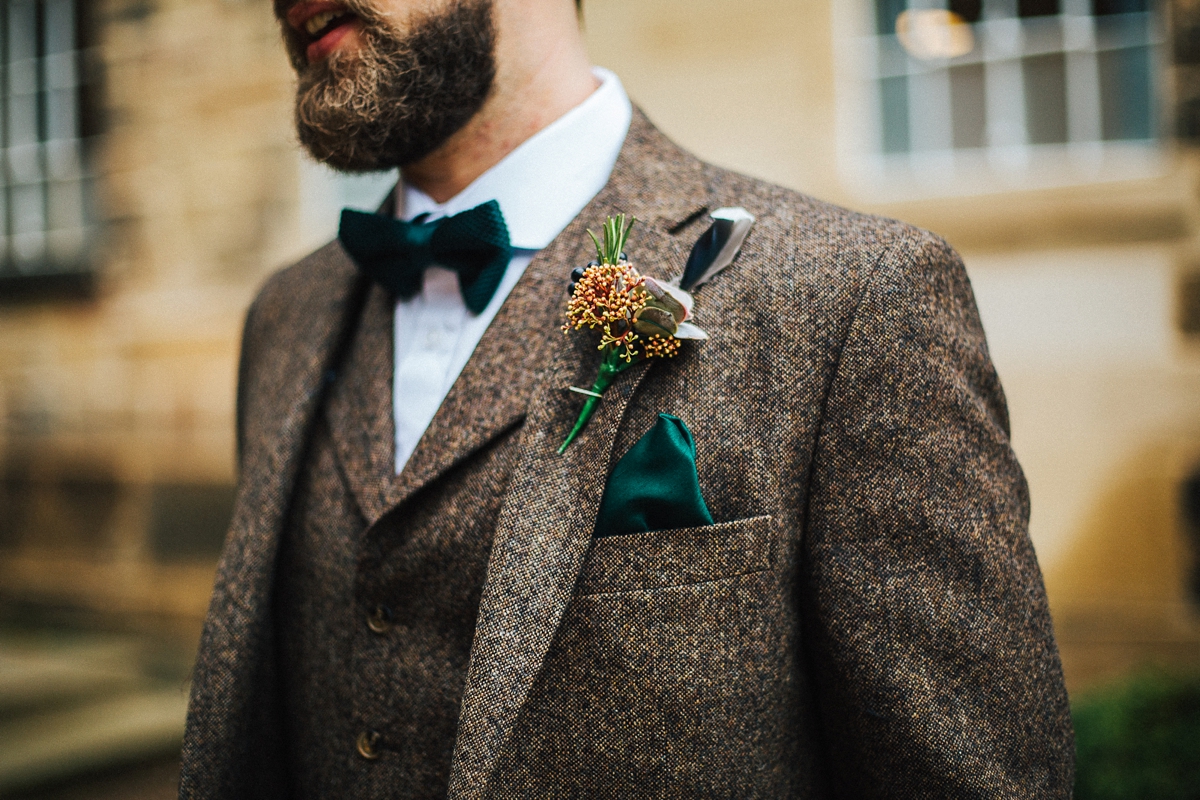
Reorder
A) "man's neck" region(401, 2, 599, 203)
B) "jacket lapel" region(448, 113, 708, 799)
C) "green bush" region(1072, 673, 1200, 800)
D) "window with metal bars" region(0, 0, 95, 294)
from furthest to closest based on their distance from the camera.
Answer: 1. "window with metal bars" region(0, 0, 95, 294)
2. "green bush" region(1072, 673, 1200, 800)
3. "man's neck" region(401, 2, 599, 203)
4. "jacket lapel" region(448, 113, 708, 799)

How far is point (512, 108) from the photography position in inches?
57.0

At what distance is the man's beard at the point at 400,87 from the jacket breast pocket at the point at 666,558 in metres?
0.72

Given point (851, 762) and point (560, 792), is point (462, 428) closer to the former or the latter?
point (560, 792)

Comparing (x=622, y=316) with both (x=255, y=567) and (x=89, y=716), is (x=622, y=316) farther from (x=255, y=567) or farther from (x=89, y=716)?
(x=89, y=716)

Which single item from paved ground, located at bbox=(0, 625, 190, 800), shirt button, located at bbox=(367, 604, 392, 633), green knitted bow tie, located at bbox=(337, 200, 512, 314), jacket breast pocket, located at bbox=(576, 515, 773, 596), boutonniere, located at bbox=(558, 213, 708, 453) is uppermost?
green knitted bow tie, located at bbox=(337, 200, 512, 314)

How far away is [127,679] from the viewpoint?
4219 millimetres

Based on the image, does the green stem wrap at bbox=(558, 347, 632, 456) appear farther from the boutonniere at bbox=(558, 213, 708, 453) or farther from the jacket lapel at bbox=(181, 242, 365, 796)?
the jacket lapel at bbox=(181, 242, 365, 796)

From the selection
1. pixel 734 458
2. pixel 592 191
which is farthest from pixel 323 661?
pixel 592 191

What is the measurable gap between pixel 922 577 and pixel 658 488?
352 millimetres

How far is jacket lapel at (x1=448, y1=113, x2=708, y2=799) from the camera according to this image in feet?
3.37

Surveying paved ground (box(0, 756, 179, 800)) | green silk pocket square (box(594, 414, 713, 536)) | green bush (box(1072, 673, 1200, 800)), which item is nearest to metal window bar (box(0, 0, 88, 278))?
paved ground (box(0, 756, 179, 800))

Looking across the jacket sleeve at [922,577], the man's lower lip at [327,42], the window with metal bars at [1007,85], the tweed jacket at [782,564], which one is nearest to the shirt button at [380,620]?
the tweed jacket at [782,564]

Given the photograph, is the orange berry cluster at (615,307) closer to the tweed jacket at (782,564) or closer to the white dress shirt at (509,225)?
the tweed jacket at (782,564)

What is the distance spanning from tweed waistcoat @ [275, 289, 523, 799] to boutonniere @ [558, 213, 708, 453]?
19 centimetres
